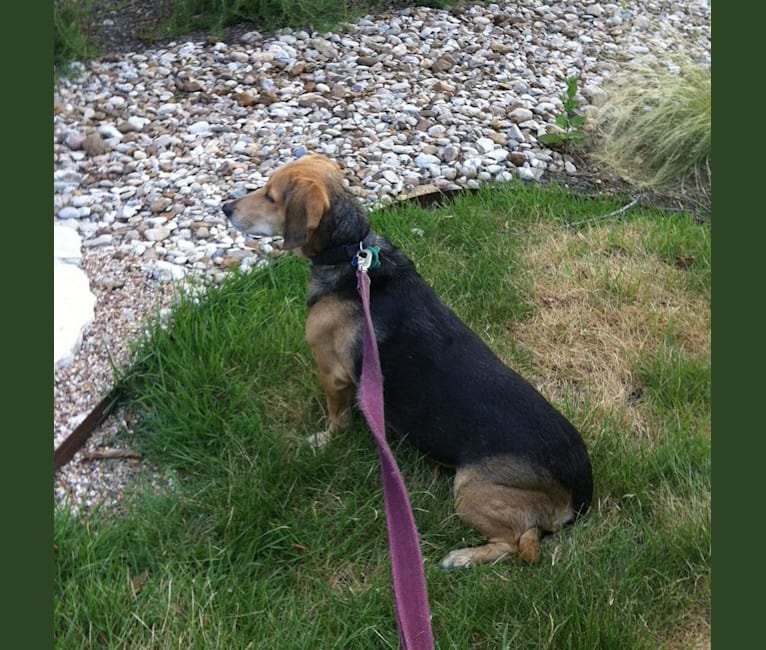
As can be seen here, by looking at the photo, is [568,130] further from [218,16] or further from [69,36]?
[69,36]

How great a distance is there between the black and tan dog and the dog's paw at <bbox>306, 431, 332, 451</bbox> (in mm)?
77

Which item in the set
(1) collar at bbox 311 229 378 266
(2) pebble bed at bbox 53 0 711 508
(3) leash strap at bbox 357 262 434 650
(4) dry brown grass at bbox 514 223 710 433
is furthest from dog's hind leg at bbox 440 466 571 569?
(2) pebble bed at bbox 53 0 711 508

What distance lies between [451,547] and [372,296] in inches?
44.8

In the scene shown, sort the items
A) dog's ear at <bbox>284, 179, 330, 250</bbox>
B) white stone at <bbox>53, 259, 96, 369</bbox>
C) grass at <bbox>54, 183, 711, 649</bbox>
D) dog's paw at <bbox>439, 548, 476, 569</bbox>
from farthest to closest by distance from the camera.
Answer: white stone at <bbox>53, 259, 96, 369</bbox>
dog's ear at <bbox>284, 179, 330, 250</bbox>
dog's paw at <bbox>439, 548, 476, 569</bbox>
grass at <bbox>54, 183, 711, 649</bbox>

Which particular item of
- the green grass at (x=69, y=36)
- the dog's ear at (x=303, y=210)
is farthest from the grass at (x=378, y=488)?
the green grass at (x=69, y=36)

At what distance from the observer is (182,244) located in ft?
15.9

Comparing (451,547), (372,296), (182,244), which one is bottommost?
(451,547)

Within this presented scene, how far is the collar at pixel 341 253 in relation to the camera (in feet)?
11.8

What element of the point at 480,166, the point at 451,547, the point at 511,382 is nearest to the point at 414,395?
the point at 511,382

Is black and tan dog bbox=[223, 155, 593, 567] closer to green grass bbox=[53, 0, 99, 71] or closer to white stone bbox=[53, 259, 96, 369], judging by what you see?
white stone bbox=[53, 259, 96, 369]

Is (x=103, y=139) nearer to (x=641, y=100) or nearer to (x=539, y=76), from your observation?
(x=539, y=76)

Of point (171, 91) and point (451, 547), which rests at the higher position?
point (171, 91)

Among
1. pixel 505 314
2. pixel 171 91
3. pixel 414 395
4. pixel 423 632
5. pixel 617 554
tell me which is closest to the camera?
pixel 423 632

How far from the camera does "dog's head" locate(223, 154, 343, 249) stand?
11.4ft
